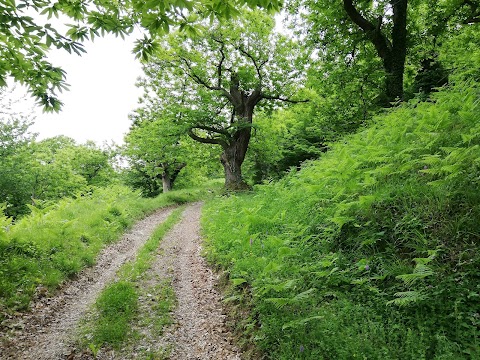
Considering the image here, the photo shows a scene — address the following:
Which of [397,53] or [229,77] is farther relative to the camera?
[229,77]

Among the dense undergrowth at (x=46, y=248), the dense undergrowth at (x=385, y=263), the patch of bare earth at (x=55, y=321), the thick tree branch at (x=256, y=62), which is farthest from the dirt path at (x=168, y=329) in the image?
the thick tree branch at (x=256, y=62)

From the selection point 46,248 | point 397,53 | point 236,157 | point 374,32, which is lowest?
point 46,248

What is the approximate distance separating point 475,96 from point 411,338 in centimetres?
620

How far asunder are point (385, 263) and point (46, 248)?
29.2 ft

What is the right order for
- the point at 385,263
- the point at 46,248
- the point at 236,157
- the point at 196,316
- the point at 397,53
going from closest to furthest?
the point at 385,263
the point at 196,316
the point at 46,248
the point at 397,53
the point at 236,157

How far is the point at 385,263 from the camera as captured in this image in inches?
175

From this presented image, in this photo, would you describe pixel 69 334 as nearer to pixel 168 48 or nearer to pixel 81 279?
pixel 81 279

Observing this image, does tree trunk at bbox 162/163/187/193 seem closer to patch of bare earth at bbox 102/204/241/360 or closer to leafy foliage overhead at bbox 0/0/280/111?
patch of bare earth at bbox 102/204/241/360

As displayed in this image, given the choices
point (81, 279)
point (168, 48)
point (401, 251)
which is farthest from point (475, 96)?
point (168, 48)

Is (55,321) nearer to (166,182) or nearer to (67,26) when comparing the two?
(67,26)

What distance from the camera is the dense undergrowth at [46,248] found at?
6.84 meters

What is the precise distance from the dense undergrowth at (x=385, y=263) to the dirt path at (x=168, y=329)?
0.67 m

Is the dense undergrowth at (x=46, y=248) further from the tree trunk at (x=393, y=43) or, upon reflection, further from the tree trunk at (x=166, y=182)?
the tree trunk at (x=166, y=182)

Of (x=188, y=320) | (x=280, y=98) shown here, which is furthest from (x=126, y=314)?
(x=280, y=98)
